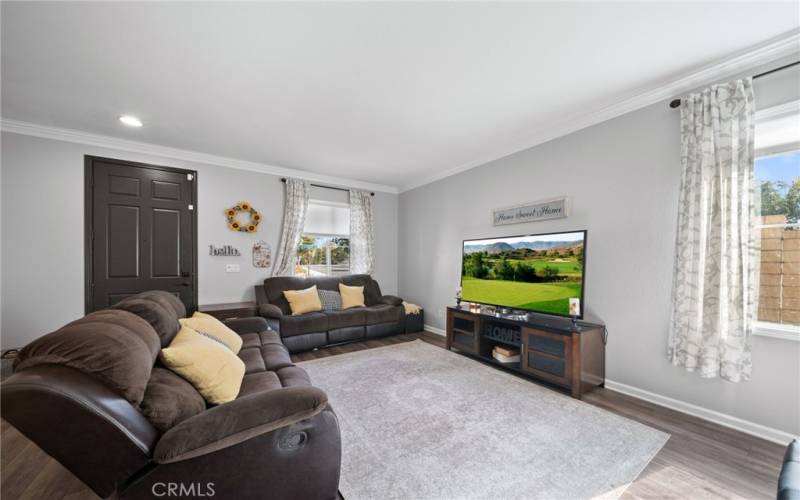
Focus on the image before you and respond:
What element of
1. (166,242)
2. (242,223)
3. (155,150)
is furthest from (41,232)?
(242,223)

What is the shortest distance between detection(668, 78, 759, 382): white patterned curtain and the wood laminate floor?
43 cm

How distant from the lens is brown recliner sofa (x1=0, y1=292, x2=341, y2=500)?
924mm

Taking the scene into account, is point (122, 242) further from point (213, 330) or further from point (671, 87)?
point (671, 87)

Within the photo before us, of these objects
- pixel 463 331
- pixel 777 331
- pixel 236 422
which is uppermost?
pixel 777 331

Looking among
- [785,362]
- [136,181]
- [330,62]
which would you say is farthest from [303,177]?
[785,362]

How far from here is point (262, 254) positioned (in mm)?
4801

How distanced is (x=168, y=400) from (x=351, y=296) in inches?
145

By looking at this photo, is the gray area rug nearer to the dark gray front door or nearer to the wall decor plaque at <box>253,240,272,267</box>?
the wall decor plaque at <box>253,240,272,267</box>

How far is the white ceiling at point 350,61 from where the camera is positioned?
188 cm

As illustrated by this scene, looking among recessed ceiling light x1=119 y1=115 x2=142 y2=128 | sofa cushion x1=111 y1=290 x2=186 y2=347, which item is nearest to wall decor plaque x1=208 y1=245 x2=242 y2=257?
recessed ceiling light x1=119 y1=115 x2=142 y2=128

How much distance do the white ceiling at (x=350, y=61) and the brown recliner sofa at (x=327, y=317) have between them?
7.12 feet

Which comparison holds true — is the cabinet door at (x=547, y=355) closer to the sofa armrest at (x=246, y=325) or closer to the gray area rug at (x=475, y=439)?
the gray area rug at (x=475, y=439)

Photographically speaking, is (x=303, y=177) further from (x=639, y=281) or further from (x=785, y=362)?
(x=785, y=362)

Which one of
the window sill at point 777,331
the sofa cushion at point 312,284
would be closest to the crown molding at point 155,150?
the sofa cushion at point 312,284
